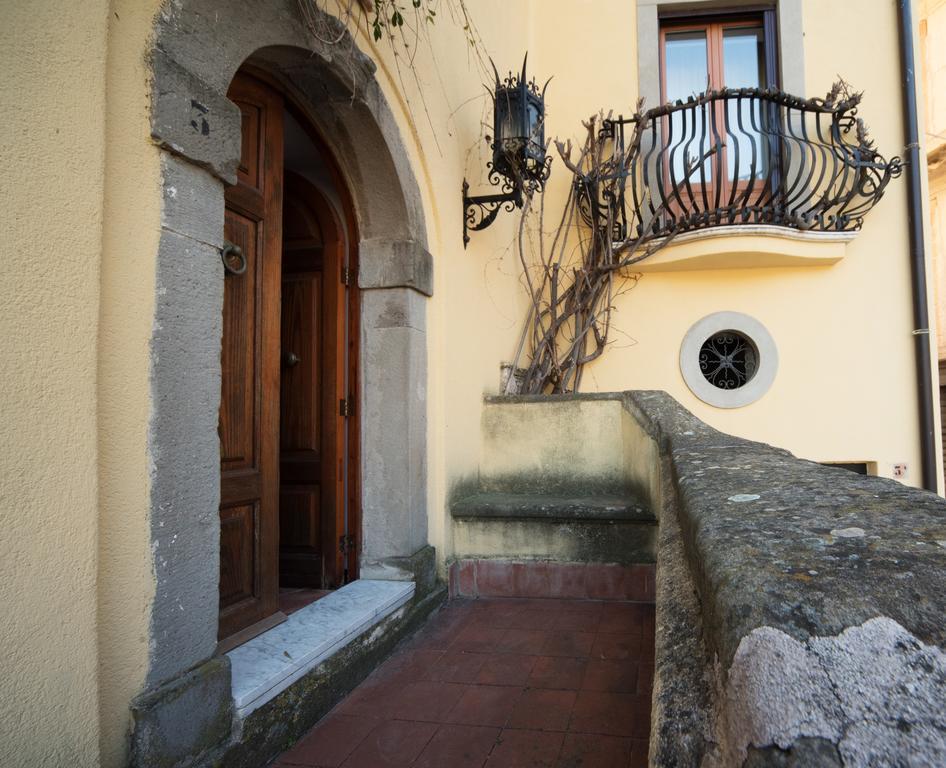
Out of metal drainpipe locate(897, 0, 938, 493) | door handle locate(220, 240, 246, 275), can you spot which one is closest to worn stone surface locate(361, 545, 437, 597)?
door handle locate(220, 240, 246, 275)

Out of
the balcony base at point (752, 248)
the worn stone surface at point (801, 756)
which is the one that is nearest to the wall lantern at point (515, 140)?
the balcony base at point (752, 248)

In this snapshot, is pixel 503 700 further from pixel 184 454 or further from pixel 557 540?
pixel 184 454

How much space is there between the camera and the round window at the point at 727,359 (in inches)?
256

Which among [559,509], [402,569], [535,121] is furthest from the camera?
[535,121]

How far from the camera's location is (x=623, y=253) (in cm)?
635

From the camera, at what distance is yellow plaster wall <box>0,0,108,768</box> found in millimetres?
1306

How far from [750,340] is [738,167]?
1.61 metres

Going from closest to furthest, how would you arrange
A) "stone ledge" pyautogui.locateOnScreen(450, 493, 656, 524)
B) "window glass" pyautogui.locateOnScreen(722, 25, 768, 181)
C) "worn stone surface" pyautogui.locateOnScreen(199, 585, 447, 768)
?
"worn stone surface" pyautogui.locateOnScreen(199, 585, 447, 768), "stone ledge" pyautogui.locateOnScreen(450, 493, 656, 524), "window glass" pyautogui.locateOnScreen(722, 25, 768, 181)

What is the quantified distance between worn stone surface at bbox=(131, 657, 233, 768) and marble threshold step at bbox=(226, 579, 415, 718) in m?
0.13

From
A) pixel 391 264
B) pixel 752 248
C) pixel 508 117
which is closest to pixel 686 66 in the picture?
pixel 752 248

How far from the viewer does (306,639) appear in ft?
8.31

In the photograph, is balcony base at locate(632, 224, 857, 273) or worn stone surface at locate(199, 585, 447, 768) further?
balcony base at locate(632, 224, 857, 273)

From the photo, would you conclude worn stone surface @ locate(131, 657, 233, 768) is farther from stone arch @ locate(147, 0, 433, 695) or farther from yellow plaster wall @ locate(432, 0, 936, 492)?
yellow plaster wall @ locate(432, 0, 936, 492)

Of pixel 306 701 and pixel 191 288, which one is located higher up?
pixel 191 288
